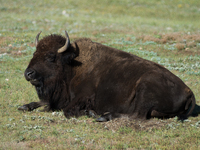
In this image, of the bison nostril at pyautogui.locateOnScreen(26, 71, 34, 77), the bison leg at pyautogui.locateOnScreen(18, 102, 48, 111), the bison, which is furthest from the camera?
the bison leg at pyautogui.locateOnScreen(18, 102, 48, 111)

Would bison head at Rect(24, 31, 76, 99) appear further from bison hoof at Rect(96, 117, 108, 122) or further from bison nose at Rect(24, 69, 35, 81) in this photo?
bison hoof at Rect(96, 117, 108, 122)

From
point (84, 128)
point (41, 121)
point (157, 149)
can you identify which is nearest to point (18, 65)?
point (41, 121)

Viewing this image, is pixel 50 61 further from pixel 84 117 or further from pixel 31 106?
pixel 84 117

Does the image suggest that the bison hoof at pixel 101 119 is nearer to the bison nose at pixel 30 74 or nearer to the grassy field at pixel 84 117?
the grassy field at pixel 84 117

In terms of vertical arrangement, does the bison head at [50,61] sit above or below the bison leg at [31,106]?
above

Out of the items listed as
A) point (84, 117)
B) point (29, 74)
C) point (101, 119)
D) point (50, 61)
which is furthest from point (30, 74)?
point (101, 119)

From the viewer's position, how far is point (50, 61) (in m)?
7.43

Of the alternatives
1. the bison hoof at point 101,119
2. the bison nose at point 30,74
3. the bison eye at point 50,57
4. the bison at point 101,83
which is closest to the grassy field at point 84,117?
the bison hoof at point 101,119

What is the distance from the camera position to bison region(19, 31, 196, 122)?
6.45 metres

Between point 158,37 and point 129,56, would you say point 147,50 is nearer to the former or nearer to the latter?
point 158,37

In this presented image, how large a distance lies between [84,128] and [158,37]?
40.1 feet

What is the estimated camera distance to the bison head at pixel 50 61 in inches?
288

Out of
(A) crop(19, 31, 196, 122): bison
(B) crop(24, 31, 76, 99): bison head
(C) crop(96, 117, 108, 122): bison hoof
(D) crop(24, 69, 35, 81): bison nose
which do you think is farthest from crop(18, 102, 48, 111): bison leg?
(C) crop(96, 117, 108, 122): bison hoof

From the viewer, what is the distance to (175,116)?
6648mm
